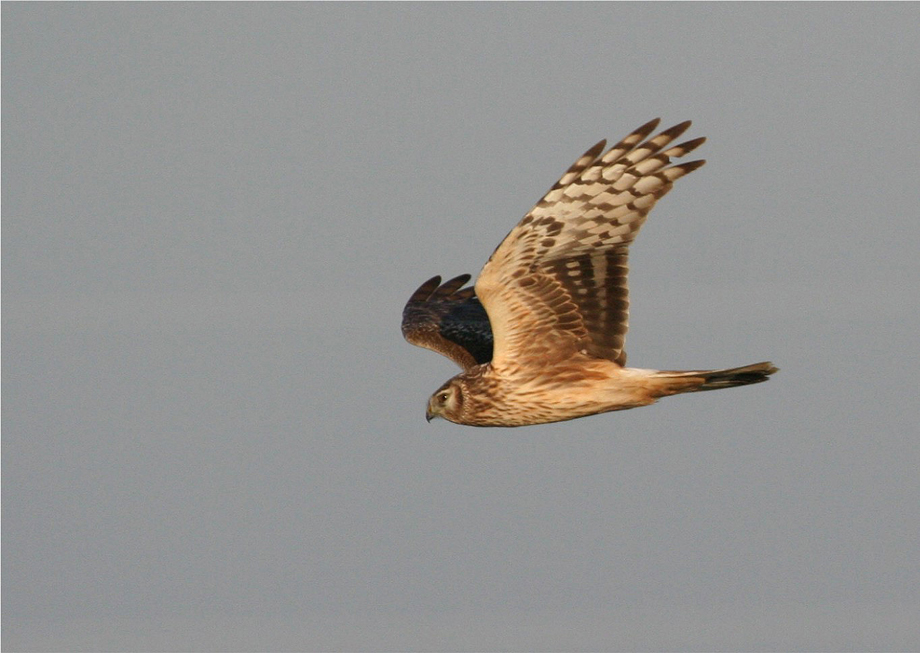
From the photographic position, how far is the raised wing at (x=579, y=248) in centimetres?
1212

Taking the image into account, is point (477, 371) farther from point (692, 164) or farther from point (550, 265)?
Answer: point (692, 164)

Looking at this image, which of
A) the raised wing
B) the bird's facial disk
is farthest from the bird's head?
the raised wing

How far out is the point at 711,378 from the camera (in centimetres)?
1241

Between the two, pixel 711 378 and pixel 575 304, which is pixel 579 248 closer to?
pixel 575 304

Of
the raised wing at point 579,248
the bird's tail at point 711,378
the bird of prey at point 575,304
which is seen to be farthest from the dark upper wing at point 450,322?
the bird's tail at point 711,378

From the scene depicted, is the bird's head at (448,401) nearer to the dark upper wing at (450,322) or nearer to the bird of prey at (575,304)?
the bird of prey at (575,304)

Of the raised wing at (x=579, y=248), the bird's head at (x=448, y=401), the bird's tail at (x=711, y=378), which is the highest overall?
the raised wing at (x=579, y=248)

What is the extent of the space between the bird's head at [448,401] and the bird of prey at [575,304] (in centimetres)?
1

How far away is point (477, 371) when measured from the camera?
12.9 m

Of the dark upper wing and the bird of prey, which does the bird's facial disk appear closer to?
the bird of prey

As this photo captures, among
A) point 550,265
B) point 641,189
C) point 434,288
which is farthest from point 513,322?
point 434,288

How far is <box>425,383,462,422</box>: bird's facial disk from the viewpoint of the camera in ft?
42.5

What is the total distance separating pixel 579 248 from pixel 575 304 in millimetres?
420

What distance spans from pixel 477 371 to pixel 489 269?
42.6 inches
